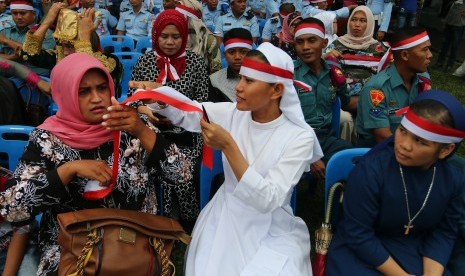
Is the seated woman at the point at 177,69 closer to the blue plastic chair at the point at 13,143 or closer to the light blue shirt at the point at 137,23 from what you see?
the blue plastic chair at the point at 13,143

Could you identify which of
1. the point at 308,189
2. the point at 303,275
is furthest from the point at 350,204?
the point at 308,189

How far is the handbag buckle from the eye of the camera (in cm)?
197

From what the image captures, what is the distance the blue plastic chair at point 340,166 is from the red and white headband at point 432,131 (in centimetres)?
52

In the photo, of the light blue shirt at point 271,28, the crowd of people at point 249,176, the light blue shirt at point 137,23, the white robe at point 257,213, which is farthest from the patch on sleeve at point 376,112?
the light blue shirt at point 137,23

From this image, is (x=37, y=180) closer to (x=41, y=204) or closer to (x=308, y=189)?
(x=41, y=204)

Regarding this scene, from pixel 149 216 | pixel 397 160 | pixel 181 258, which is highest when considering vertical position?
pixel 397 160

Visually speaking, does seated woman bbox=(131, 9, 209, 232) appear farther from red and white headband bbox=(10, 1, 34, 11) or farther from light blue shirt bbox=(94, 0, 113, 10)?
light blue shirt bbox=(94, 0, 113, 10)

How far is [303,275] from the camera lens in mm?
2260

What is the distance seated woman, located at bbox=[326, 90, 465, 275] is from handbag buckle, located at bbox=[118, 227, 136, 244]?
101cm

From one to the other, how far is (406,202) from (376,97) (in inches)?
46.8

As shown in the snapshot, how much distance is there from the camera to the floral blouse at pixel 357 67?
459 centimetres

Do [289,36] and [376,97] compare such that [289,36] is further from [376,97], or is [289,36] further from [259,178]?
[259,178]

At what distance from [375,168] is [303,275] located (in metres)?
0.62

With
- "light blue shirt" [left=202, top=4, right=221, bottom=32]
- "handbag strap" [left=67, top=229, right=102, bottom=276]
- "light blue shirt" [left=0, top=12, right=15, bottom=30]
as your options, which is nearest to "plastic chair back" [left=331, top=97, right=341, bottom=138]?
"handbag strap" [left=67, top=229, right=102, bottom=276]
